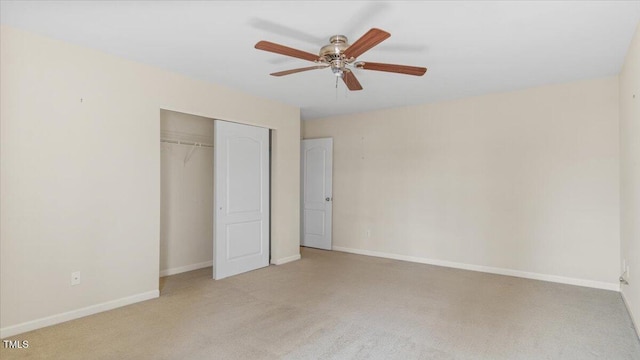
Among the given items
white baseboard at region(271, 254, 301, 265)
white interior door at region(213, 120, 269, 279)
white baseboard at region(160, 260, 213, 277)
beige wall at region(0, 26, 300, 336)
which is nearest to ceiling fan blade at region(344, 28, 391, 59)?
beige wall at region(0, 26, 300, 336)

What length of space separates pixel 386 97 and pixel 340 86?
0.82 meters

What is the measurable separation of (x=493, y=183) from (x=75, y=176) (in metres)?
4.82

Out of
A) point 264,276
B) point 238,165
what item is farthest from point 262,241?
point 238,165

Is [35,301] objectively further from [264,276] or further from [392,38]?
[392,38]

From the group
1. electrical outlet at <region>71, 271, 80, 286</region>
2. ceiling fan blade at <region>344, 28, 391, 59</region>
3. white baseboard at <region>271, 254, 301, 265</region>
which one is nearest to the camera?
ceiling fan blade at <region>344, 28, 391, 59</region>

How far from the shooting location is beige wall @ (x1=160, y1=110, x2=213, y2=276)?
462 cm

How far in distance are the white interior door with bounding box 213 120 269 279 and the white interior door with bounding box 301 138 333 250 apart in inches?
59.6

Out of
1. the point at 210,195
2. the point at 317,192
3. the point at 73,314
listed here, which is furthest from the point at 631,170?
the point at 73,314

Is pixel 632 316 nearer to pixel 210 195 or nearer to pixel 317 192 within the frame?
pixel 317 192

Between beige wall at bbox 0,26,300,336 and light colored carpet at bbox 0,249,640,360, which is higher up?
beige wall at bbox 0,26,300,336

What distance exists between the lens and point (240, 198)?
471cm

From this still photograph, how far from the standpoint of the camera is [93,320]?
3.04 meters

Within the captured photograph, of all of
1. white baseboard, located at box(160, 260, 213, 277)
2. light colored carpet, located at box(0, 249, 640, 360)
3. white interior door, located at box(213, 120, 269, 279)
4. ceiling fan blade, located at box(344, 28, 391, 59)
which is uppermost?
ceiling fan blade, located at box(344, 28, 391, 59)

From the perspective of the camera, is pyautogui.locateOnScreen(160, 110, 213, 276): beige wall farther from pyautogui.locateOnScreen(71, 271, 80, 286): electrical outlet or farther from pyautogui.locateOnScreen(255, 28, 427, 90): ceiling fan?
pyautogui.locateOnScreen(255, 28, 427, 90): ceiling fan
